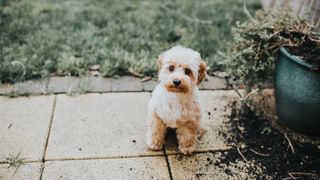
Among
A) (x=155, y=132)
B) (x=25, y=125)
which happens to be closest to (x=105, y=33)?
(x=25, y=125)

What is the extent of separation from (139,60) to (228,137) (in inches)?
70.6

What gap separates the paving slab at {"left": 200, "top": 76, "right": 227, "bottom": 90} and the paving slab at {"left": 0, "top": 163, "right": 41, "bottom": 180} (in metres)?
2.43

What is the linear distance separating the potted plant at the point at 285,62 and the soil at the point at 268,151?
0.82 ft

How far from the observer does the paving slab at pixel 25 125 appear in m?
3.95

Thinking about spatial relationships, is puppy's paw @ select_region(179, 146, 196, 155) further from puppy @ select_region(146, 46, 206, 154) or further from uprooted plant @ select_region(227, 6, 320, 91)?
uprooted plant @ select_region(227, 6, 320, 91)

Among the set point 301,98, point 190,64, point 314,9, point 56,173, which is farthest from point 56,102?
point 314,9

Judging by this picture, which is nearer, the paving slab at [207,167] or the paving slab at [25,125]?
the paving slab at [207,167]

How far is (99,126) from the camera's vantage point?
4.39 m

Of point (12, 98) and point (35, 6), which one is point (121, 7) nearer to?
point (35, 6)

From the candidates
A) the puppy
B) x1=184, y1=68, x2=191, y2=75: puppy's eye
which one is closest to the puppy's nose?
the puppy

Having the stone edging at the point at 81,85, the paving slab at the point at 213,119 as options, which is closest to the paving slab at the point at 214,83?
the stone edging at the point at 81,85

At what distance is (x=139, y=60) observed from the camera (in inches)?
217

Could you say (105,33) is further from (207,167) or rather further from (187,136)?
(207,167)

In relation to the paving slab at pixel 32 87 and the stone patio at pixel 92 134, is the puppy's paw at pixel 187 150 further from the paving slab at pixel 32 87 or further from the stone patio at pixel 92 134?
the paving slab at pixel 32 87
